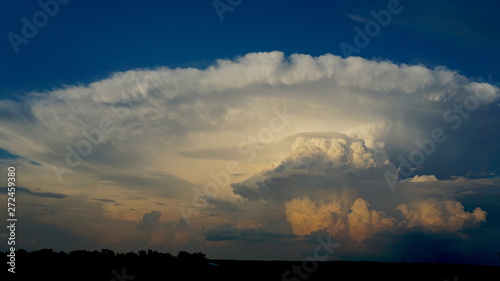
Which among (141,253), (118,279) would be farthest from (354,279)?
(118,279)

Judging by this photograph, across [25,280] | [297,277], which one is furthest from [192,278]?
[297,277]

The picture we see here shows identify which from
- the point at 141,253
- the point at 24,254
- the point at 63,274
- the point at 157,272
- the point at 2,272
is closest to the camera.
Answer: the point at 2,272

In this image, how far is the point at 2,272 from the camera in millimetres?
72062

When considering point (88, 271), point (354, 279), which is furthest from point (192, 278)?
point (354, 279)

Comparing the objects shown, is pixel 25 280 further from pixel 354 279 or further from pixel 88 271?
pixel 354 279

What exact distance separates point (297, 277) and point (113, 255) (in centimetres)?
5777

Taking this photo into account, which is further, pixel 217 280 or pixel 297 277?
pixel 297 277

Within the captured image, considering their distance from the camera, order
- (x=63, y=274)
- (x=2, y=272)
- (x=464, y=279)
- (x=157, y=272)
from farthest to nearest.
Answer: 1. (x=464, y=279)
2. (x=157, y=272)
3. (x=63, y=274)
4. (x=2, y=272)

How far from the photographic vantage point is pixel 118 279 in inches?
2916

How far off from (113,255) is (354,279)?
75.8 meters

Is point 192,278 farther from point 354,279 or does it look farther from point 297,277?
point 354,279

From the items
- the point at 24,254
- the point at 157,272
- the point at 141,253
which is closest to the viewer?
the point at 157,272

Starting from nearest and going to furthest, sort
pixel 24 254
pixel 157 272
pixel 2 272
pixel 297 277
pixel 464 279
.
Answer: pixel 2 272
pixel 157 272
pixel 24 254
pixel 297 277
pixel 464 279

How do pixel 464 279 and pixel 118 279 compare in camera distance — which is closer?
pixel 118 279
